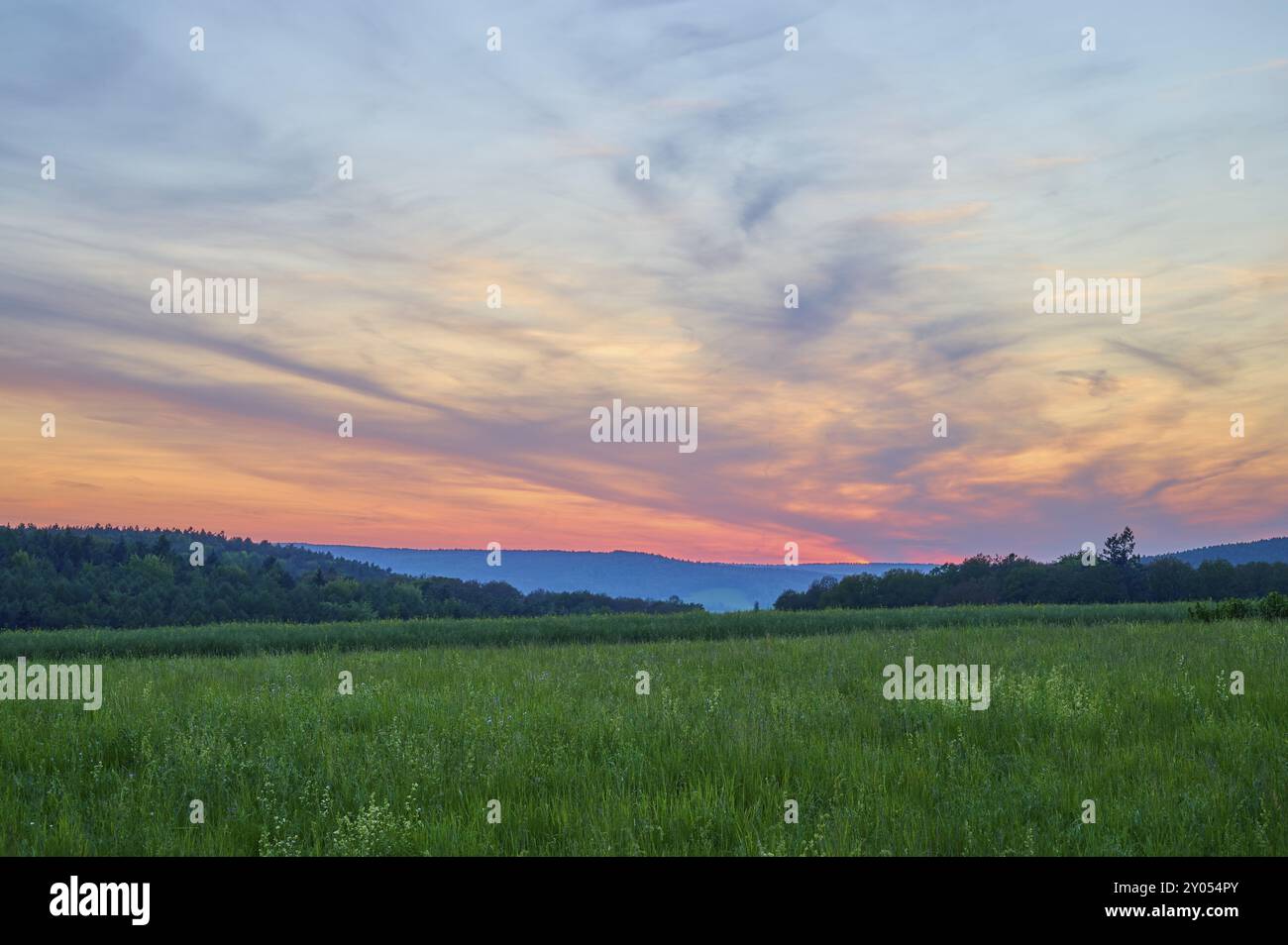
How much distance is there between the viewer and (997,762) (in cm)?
752

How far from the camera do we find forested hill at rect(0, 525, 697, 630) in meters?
70.2

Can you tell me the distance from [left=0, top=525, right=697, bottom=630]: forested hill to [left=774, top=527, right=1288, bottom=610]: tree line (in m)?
18.7

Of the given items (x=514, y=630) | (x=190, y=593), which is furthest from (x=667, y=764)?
(x=190, y=593)

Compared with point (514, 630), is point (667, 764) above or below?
below

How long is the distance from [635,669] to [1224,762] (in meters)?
9.80

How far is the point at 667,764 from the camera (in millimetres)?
7410

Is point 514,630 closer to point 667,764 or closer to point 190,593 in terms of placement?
point 667,764

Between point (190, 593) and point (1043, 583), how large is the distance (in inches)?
3177

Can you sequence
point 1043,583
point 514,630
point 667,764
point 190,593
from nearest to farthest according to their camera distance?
1. point 667,764
2. point 514,630
3. point 1043,583
4. point 190,593

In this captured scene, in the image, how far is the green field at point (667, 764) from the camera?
5711 millimetres

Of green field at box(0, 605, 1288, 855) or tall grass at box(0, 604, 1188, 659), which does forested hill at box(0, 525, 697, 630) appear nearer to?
tall grass at box(0, 604, 1188, 659)

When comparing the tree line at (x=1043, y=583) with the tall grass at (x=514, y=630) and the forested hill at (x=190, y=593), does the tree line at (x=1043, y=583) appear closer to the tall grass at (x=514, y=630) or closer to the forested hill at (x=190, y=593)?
the forested hill at (x=190, y=593)

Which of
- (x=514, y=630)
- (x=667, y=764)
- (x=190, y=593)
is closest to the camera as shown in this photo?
(x=667, y=764)
